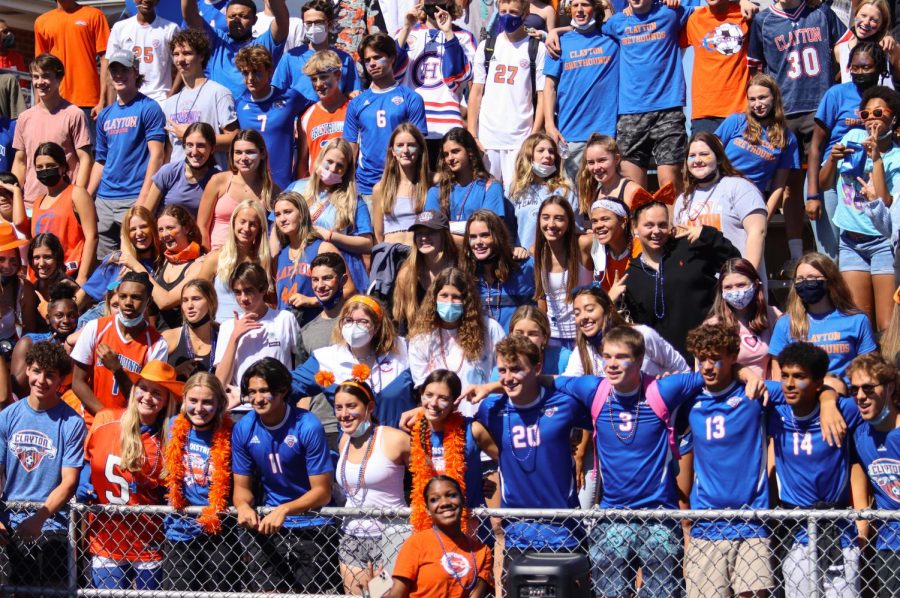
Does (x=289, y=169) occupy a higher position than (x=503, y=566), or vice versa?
(x=289, y=169)

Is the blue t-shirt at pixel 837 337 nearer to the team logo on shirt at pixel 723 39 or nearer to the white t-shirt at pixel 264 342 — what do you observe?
the white t-shirt at pixel 264 342

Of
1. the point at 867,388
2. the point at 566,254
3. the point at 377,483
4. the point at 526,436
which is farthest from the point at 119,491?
the point at 867,388

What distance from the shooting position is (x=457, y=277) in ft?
25.5

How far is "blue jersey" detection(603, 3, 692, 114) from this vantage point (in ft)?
33.0

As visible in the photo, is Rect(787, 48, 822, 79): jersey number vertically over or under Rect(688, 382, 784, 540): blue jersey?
over

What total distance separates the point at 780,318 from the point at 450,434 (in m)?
2.15

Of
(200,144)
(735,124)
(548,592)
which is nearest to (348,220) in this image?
(200,144)

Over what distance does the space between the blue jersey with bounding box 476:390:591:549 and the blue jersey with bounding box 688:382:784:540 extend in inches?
24.2

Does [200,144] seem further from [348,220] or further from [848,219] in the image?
[848,219]

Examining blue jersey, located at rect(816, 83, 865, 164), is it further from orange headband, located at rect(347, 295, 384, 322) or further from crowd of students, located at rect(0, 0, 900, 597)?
orange headband, located at rect(347, 295, 384, 322)

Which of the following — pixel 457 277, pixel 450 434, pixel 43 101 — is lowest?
pixel 450 434

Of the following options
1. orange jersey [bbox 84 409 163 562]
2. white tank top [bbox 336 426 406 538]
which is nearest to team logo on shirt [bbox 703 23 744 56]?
white tank top [bbox 336 426 406 538]

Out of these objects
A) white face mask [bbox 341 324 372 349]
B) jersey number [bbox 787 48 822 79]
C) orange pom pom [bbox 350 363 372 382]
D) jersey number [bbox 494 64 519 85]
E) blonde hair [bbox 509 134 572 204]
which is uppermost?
jersey number [bbox 787 48 822 79]

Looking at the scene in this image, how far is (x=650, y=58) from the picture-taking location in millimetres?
10141
